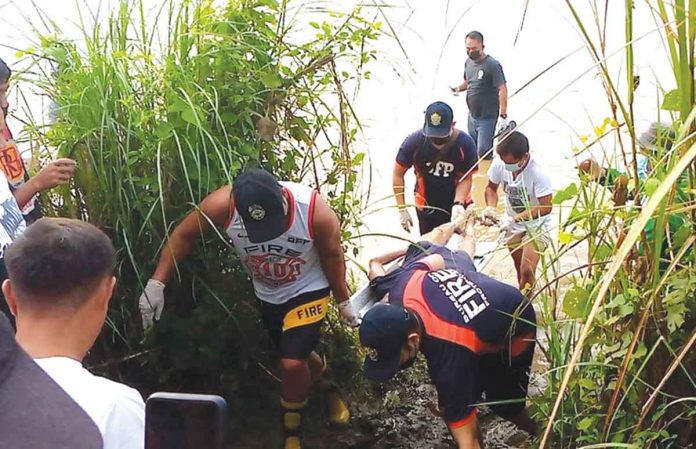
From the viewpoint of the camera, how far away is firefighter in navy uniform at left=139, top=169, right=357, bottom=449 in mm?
3406

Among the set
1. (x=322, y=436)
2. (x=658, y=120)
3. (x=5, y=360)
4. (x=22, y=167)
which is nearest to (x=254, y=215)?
(x=22, y=167)

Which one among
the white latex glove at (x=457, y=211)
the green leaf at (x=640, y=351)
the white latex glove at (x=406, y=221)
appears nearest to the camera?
the green leaf at (x=640, y=351)

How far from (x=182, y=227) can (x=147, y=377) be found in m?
0.79

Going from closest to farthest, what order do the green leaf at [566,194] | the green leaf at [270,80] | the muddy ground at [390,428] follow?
the green leaf at [566,194]
the green leaf at [270,80]
the muddy ground at [390,428]

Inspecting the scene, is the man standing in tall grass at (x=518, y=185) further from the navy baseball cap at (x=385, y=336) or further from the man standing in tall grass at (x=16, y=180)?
the man standing in tall grass at (x=16, y=180)

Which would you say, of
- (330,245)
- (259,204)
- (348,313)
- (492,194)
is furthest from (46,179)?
(492,194)

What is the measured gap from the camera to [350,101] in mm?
3840

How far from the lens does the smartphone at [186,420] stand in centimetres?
135

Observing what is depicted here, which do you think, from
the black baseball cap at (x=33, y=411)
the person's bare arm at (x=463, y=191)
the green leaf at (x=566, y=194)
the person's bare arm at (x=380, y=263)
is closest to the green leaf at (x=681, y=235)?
the green leaf at (x=566, y=194)

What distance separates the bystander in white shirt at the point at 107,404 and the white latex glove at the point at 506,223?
3220mm

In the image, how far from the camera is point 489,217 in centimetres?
494

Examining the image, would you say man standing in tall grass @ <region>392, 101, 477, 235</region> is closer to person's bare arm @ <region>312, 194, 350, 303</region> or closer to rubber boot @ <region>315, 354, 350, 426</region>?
rubber boot @ <region>315, 354, 350, 426</region>

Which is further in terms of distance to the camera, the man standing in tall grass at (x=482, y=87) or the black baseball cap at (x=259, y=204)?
the man standing in tall grass at (x=482, y=87)

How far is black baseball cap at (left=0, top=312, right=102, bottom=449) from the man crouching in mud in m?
1.70
